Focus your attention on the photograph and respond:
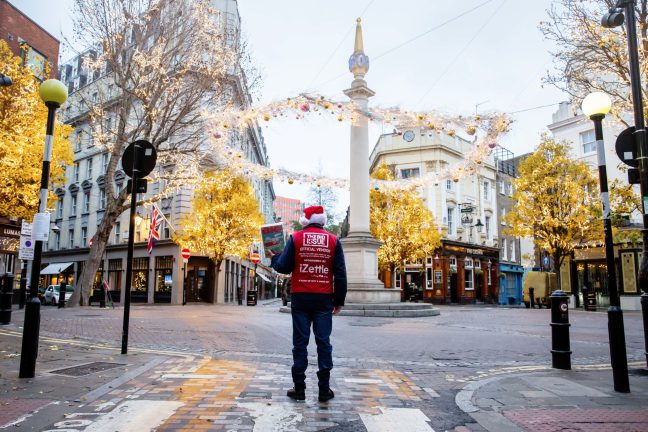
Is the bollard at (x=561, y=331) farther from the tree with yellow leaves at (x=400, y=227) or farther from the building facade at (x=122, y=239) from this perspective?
the tree with yellow leaves at (x=400, y=227)

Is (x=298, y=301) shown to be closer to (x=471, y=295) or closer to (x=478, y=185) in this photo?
(x=471, y=295)

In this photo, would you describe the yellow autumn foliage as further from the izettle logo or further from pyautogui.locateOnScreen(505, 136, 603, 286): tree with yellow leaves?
the izettle logo

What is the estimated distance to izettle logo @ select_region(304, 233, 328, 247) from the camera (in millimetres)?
4930

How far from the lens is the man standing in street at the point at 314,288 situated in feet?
15.0

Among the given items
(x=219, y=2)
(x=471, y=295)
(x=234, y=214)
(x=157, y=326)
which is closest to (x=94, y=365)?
(x=157, y=326)

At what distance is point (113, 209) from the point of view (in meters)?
20.9

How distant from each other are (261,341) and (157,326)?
3895 millimetres

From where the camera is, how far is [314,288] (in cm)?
478

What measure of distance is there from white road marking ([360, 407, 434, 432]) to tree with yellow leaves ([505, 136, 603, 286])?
25.8 meters

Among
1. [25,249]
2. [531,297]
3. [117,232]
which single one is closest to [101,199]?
[117,232]

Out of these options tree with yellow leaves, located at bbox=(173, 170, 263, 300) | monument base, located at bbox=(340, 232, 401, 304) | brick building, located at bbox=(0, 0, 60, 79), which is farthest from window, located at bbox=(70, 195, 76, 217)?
monument base, located at bbox=(340, 232, 401, 304)

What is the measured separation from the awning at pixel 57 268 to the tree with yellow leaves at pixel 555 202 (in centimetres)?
3459

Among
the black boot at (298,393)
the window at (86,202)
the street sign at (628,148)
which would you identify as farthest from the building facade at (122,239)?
the black boot at (298,393)

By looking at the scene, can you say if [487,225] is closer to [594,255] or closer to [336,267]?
[594,255]
